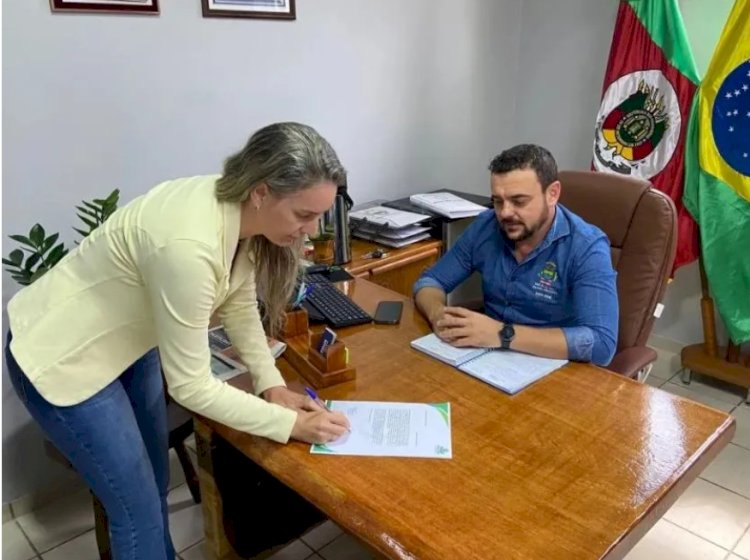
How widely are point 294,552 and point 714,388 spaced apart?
2.07 m

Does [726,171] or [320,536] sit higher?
[726,171]

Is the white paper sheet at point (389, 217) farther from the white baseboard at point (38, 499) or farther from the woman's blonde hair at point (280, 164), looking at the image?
the white baseboard at point (38, 499)

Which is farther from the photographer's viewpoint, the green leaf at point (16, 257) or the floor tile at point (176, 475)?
the floor tile at point (176, 475)

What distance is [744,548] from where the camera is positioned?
6.33 ft

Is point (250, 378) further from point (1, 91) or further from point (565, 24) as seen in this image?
point (565, 24)

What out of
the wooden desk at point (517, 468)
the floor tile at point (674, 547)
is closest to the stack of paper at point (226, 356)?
the wooden desk at point (517, 468)

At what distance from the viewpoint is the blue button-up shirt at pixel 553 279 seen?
5.20 feet

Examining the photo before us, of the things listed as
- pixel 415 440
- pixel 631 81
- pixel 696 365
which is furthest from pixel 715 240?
pixel 415 440

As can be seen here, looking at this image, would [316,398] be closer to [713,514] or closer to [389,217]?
[389,217]

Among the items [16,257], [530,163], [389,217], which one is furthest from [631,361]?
[16,257]

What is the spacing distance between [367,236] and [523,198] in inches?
36.4

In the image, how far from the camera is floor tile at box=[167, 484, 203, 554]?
2.00 m

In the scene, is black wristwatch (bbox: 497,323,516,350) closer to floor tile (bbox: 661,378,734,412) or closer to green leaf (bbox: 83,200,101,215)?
green leaf (bbox: 83,200,101,215)

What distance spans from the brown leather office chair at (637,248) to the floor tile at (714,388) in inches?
47.7
